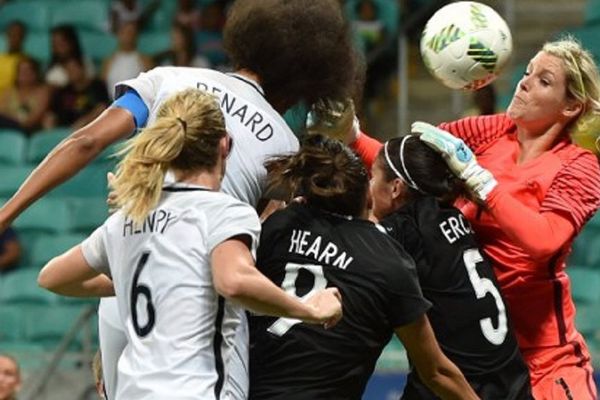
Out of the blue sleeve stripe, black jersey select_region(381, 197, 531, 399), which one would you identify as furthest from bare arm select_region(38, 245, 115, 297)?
black jersey select_region(381, 197, 531, 399)

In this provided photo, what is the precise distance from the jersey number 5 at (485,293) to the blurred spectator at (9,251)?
5687 mm

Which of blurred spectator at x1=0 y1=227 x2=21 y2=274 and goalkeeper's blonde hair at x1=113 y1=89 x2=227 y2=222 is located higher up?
goalkeeper's blonde hair at x1=113 y1=89 x2=227 y2=222

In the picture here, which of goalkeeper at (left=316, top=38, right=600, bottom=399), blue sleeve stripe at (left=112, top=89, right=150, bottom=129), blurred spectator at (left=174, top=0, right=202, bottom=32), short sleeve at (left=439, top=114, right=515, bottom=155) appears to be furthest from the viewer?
blurred spectator at (left=174, top=0, right=202, bottom=32)

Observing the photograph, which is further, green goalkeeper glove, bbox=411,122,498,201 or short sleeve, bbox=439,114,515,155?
short sleeve, bbox=439,114,515,155

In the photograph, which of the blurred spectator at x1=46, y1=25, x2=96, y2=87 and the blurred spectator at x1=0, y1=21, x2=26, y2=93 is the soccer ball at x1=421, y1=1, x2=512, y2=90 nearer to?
the blurred spectator at x1=46, y1=25, x2=96, y2=87

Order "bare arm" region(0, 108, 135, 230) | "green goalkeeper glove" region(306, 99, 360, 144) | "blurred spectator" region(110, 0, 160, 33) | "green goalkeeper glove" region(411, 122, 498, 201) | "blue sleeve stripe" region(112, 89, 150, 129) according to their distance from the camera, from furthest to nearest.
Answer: "blurred spectator" region(110, 0, 160, 33), "green goalkeeper glove" region(306, 99, 360, 144), "green goalkeeper glove" region(411, 122, 498, 201), "blue sleeve stripe" region(112, 89, 150, 129), "bare arm" region(0, 108, 135, 230)

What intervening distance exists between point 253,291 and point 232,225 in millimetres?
193

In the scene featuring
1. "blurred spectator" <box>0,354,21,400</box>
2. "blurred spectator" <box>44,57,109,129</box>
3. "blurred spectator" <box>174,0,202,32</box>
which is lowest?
"blurred spectator" <box>0,354,21,400</box>

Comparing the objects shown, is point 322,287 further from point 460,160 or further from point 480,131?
point 480,131

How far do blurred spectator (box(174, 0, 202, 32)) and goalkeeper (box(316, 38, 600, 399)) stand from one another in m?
6.50

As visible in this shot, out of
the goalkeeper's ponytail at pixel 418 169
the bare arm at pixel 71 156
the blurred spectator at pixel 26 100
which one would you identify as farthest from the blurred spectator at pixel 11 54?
the bare arm at pixel 71 156

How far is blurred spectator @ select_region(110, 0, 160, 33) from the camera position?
38.9ft

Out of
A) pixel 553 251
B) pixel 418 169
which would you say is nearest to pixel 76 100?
pixel 418 169

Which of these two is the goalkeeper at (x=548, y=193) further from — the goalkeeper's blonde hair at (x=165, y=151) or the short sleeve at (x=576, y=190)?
the goalkeeper's blonde hair at (x=165, y=151)
